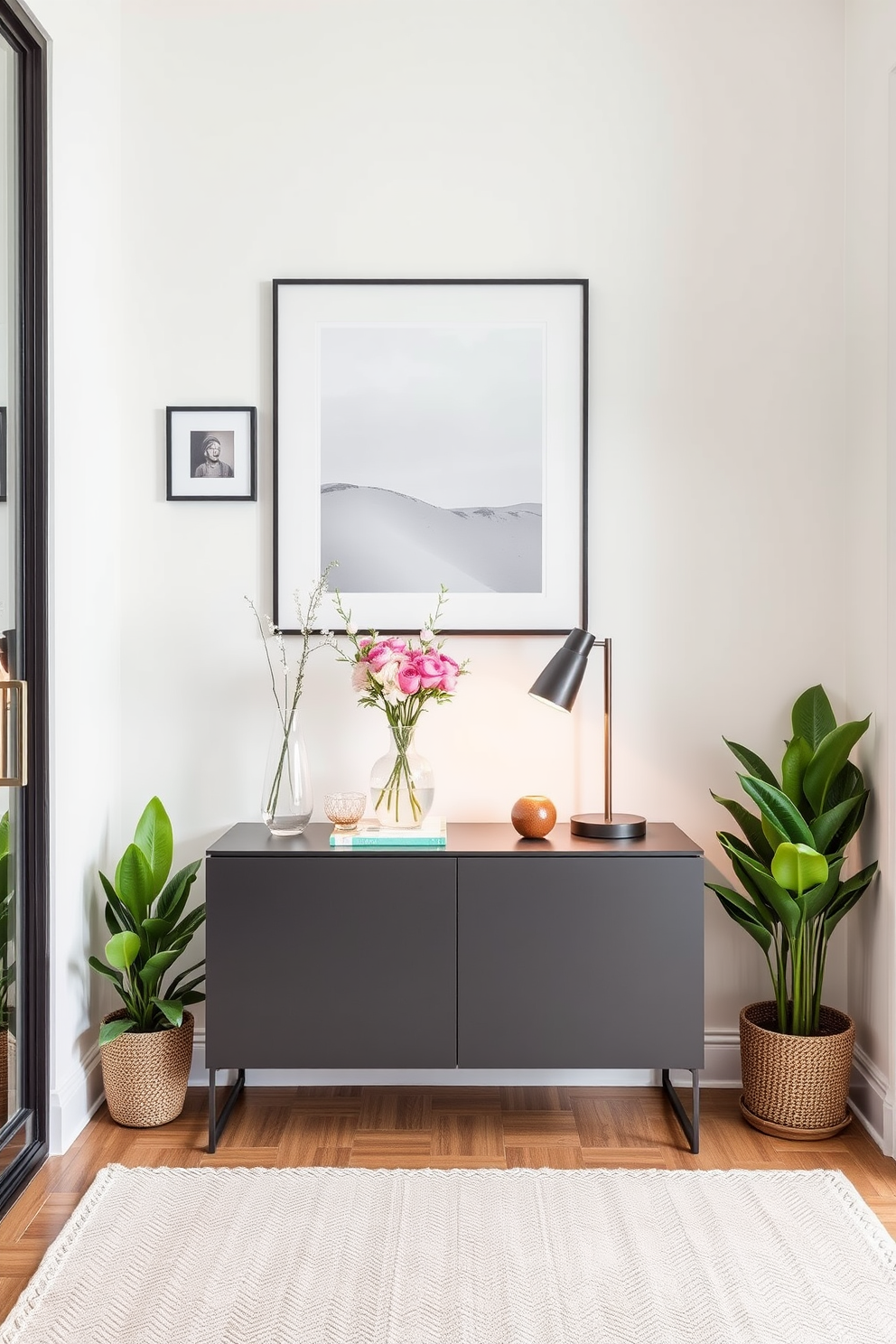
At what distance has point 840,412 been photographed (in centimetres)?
271

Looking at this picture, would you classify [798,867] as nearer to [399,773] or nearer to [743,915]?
[743,915]

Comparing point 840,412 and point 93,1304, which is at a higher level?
point 840,412

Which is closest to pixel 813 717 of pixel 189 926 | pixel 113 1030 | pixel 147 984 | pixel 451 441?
pixel 451 441

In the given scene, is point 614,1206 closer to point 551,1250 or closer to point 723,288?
point 551,1250

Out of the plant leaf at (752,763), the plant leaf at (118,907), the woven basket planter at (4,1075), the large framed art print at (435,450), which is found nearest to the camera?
the woven basket planter at (4,1075)

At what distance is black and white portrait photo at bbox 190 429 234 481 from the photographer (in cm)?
272

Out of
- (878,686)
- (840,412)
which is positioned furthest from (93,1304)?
(840,412)

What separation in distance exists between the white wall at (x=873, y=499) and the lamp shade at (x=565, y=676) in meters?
0.74

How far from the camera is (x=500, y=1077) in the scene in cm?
272

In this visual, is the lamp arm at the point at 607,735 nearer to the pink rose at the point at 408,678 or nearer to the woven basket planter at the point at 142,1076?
the pink rose at the point at 408,678

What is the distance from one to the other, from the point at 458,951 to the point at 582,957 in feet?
0.95

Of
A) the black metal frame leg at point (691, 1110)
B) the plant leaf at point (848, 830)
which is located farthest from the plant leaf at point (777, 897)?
the black metal frame leg at point (691, 1110)

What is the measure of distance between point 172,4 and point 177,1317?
313cm

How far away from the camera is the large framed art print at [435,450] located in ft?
8.89
